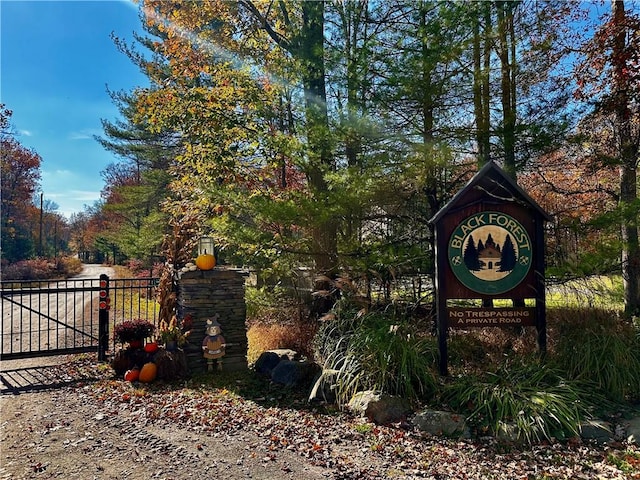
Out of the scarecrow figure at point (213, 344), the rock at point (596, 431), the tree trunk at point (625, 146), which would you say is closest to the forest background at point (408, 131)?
the tree trunk at point (625, 146)

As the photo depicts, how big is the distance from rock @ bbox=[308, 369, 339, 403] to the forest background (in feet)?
5.11

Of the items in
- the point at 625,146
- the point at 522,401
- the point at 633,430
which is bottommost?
the point at 633,430

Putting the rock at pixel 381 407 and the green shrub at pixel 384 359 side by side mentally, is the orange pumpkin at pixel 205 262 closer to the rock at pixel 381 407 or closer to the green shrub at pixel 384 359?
the green shrub at pixel 384 359

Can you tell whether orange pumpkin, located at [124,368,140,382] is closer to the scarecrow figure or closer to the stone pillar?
the stone pillar

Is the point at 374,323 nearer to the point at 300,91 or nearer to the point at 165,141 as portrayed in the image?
the point at 300,91

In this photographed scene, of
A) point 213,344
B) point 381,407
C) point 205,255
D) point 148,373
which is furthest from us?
point 205,255

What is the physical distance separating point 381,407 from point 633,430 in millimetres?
2258

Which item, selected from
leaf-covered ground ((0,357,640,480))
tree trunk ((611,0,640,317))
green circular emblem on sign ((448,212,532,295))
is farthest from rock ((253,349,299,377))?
tree trunk ((611,0,640,317))

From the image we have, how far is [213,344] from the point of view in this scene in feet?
19.3

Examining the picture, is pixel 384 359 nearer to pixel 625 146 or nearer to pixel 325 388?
pixel 325 388

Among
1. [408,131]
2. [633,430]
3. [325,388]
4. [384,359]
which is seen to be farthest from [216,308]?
[633,430]

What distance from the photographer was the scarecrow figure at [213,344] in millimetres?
5883

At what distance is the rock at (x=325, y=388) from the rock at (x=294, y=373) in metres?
0.47

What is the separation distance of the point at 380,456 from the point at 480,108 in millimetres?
4951
